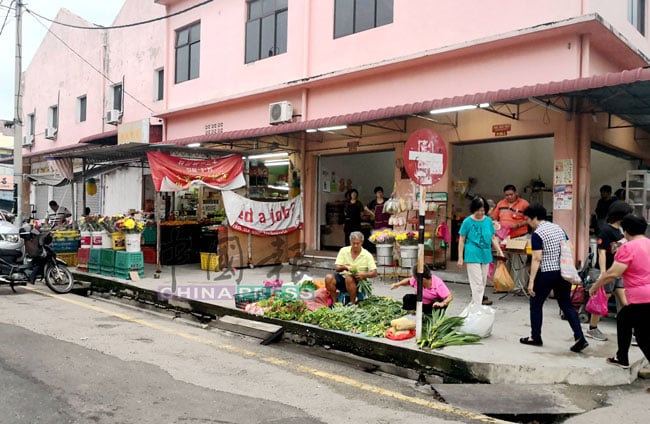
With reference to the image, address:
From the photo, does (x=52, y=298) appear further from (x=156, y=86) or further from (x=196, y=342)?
(x=156, y=86)

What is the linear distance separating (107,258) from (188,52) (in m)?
8.96

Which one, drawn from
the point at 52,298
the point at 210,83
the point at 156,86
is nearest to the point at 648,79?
the point at 52,298

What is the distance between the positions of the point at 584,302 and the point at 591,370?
7.56 feet

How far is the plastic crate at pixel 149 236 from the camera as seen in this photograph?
540 inches

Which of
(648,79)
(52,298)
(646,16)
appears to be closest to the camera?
(648,79)

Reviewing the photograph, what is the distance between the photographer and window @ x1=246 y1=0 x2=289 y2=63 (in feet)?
47.6

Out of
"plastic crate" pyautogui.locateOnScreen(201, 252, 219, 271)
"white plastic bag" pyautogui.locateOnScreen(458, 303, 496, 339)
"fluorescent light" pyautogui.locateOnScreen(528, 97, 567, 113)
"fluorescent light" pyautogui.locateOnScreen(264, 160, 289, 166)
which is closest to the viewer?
"white plastic bag" pyautogui.locateOnScreen(458, 303, 496, 339)

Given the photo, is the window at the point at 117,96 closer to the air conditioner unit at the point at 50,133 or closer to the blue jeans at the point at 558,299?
the air conditioner unit at the point at 50,133

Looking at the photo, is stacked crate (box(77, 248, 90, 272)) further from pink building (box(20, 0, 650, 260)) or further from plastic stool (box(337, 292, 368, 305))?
plastic stool (box(337, 292, 368, 305))

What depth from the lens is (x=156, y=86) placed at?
19516 millimetres

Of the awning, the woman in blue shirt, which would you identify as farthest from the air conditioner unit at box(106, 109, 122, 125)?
the woman in blue shirt

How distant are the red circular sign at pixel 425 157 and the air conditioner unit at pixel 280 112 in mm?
7999

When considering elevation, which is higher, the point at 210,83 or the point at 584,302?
the point at 210,83

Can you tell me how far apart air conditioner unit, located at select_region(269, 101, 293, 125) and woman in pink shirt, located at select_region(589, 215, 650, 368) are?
9.69m
